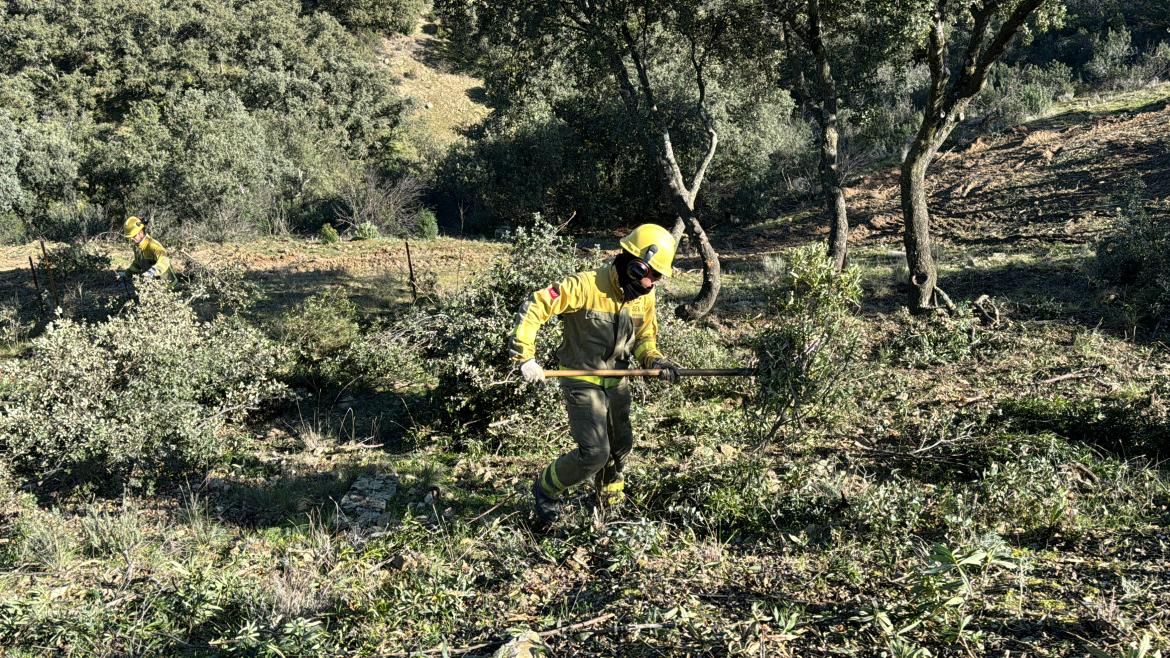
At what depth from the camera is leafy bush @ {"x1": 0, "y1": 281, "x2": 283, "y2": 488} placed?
5.67 metres

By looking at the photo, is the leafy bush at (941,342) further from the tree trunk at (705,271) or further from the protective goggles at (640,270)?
the protective goggles at (640,270)

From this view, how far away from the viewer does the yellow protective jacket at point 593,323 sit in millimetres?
4426

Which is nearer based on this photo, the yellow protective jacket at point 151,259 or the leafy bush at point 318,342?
the leafy bush at point 318,342

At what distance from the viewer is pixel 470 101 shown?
3947cm

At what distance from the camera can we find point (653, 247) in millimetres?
4281

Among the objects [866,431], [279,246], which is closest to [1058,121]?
[866,431]

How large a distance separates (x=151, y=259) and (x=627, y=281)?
7367 mm

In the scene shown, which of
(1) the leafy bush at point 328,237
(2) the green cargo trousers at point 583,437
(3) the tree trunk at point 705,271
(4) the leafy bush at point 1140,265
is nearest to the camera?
(2) the green cargo trousers at point 583,437

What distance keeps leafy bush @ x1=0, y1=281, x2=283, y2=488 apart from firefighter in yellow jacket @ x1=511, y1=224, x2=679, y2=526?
10.4ft

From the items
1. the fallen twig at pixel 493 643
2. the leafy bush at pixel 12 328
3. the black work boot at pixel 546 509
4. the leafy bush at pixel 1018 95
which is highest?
the leafy bush at pixel 1018 95

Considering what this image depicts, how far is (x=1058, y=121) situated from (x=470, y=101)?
29.8 meters

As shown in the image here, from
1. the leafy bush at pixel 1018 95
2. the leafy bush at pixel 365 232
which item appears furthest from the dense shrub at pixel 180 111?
the leafy bush at pixel 1018 95

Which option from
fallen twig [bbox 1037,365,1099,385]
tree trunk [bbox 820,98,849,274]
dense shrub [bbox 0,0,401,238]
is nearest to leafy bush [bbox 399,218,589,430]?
tree trunk [bbox 820,98,849,274]

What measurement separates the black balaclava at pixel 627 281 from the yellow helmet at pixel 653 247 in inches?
3.0
